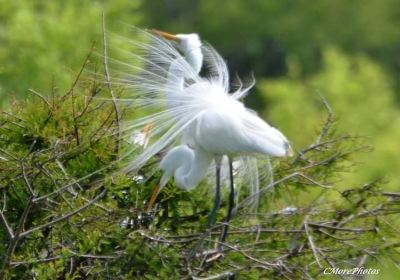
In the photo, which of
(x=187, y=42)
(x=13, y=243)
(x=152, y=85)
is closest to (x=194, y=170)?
(x=152, y=85)

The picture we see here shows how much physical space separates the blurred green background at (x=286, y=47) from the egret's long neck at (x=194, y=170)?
6.46 meters

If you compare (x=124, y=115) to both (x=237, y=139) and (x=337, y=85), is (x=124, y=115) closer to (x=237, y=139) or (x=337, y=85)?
(x=237, y=139)

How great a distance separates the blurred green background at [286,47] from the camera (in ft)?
48.5

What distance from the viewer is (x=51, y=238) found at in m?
4.84

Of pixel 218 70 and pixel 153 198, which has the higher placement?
pixel 218 70

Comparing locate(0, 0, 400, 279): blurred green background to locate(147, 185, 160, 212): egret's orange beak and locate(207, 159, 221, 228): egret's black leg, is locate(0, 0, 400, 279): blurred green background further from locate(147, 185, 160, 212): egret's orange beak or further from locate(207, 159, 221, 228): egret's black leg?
locate(147, 185, 160, 212): egret's orange beak

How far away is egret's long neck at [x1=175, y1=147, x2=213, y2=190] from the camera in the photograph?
515cm

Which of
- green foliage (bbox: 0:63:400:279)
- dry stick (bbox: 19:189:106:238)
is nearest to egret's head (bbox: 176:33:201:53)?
green foliage (bbox: 0:63:400:279)

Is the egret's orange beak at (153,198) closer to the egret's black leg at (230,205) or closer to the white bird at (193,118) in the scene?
the white bird at (193,118)

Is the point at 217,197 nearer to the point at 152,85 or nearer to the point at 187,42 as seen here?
the point at 152,85

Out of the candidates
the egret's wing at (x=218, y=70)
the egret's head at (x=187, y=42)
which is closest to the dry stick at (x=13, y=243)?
the egret's wing at (x=218, y=70)

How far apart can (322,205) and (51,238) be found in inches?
43.3

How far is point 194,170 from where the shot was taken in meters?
5.33

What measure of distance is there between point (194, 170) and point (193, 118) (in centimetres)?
32
